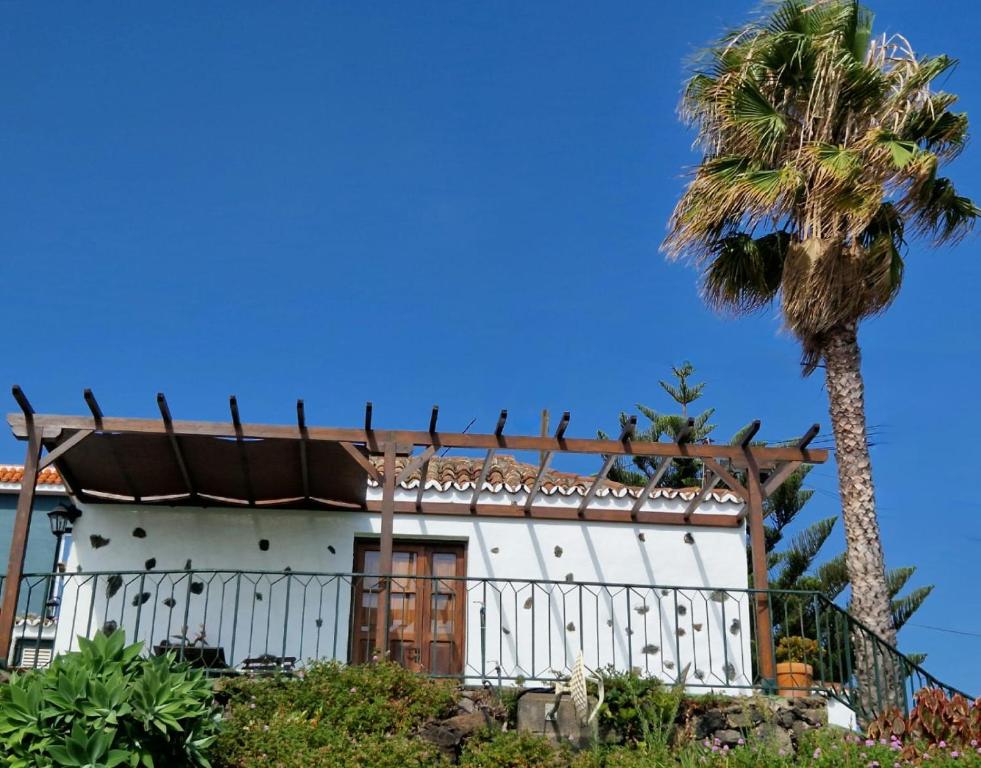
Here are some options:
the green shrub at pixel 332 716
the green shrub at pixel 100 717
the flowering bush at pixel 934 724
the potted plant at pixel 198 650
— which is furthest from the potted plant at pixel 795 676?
the potted plant at pixel 198 650

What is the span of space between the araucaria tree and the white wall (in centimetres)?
184

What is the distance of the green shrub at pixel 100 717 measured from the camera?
21.7 feet

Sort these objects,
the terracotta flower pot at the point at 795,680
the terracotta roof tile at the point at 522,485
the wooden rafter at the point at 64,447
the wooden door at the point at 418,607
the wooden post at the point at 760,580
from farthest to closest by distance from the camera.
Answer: the terracotta roof tile at the point at 522,485
the wooden door at the point at 418,607
the wooden post at the point at 760,580
the wooden rafter at the point at 64,447
the terracotta flower pot at the point at 795,680

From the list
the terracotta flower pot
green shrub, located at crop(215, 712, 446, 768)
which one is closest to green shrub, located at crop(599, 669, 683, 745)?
the terracotta flower pot

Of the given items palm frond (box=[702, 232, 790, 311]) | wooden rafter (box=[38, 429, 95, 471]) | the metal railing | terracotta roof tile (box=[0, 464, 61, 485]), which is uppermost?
palm frond (box=[702, 232, 790, 311])

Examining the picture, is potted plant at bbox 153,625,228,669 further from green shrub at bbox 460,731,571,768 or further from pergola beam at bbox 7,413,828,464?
green shrub at bbox 460,731,571,768

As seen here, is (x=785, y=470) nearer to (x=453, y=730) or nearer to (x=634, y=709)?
(x=634, y=709)

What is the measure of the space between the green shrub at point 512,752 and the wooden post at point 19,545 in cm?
369

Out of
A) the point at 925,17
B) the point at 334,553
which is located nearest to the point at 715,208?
the point at 925,17

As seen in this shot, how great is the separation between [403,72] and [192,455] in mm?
5234

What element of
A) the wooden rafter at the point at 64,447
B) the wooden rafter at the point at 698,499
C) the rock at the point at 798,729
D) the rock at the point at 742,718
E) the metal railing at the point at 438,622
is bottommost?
the rock at the point at 798,729

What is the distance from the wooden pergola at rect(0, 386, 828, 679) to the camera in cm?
911

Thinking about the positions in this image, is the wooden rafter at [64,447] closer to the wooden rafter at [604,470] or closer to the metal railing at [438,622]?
the metal railing at [438,622]

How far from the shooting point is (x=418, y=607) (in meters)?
11.1
